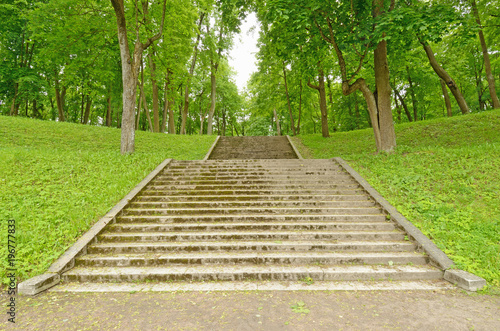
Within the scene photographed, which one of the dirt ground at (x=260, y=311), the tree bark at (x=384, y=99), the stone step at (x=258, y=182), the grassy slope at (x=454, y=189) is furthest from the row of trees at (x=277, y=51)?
the dirt ground at (x=260, y=311)

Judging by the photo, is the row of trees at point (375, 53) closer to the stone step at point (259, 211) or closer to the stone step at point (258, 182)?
the stone step at point (258, 182)

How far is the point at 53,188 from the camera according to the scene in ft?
24.0

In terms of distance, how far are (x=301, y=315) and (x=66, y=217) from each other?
19.2 ft

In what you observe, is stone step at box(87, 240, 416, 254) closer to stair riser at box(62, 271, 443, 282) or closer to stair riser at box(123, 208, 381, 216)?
stair riser at box(62, 271, 443, 282)

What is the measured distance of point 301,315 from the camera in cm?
352

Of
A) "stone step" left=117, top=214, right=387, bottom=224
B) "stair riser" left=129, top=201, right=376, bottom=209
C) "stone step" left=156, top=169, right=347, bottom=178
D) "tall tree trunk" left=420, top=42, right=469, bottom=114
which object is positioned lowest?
"stone step" left=117, top=214, right=387, bottom=224

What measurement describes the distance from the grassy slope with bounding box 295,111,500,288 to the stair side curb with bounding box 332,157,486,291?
0.16 metres

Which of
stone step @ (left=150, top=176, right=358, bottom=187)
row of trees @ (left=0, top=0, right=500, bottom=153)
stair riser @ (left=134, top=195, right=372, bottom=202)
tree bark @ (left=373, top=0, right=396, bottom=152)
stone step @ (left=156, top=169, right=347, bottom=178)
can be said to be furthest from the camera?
tree bark @ (left=373, top=0, right=396, bottom=152)

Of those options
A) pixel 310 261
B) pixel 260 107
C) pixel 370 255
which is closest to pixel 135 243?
pixel 310 261

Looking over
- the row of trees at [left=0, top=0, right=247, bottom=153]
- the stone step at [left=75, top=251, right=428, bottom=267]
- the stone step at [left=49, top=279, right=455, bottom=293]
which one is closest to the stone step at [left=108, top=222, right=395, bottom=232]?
the stone step at [left=75, top=251, right=428, bottom=267]

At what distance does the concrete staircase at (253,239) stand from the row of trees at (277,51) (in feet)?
18.0

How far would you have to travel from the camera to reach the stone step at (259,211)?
21.6 ft

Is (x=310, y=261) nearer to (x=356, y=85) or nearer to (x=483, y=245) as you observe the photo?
(x=483, y=245)

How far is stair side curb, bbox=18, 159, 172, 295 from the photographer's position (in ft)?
13.4
